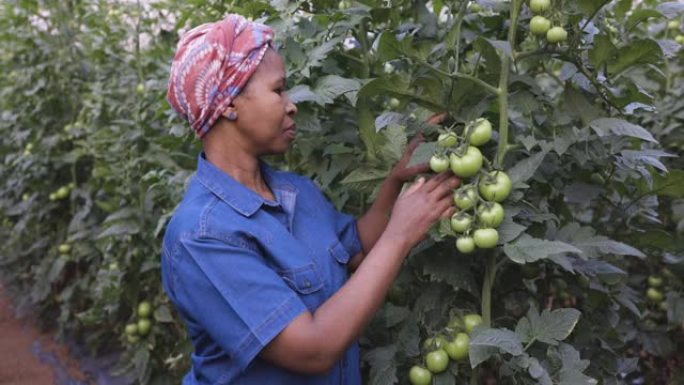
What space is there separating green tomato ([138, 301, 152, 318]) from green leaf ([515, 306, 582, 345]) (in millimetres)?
2107

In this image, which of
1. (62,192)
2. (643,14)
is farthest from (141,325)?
(643,14)

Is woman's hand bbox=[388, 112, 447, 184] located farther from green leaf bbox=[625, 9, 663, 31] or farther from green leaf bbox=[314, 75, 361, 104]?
green leaf bbox=[625, 9, 663, 31]

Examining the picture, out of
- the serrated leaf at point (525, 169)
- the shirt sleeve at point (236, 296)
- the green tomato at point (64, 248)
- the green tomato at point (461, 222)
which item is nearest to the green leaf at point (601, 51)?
the serrated leaf at point (525, 169)

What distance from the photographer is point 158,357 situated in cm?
323

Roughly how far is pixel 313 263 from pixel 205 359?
1.06ft

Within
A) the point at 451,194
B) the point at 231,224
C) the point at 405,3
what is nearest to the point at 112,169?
the point at 405,3

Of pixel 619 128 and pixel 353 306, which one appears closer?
pixel 353 306

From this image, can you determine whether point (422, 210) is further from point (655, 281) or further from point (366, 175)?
point (655, 281)

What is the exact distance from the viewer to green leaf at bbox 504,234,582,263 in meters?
1.28

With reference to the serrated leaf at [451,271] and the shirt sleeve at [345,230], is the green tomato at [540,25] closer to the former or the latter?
the serrated leaf at [451,271]

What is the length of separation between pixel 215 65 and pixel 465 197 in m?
0.58

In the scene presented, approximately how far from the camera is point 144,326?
3086mm

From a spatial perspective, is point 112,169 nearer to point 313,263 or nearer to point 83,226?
point 83,226

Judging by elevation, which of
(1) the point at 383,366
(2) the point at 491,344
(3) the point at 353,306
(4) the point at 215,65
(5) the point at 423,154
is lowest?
(1) the point at 383,366
